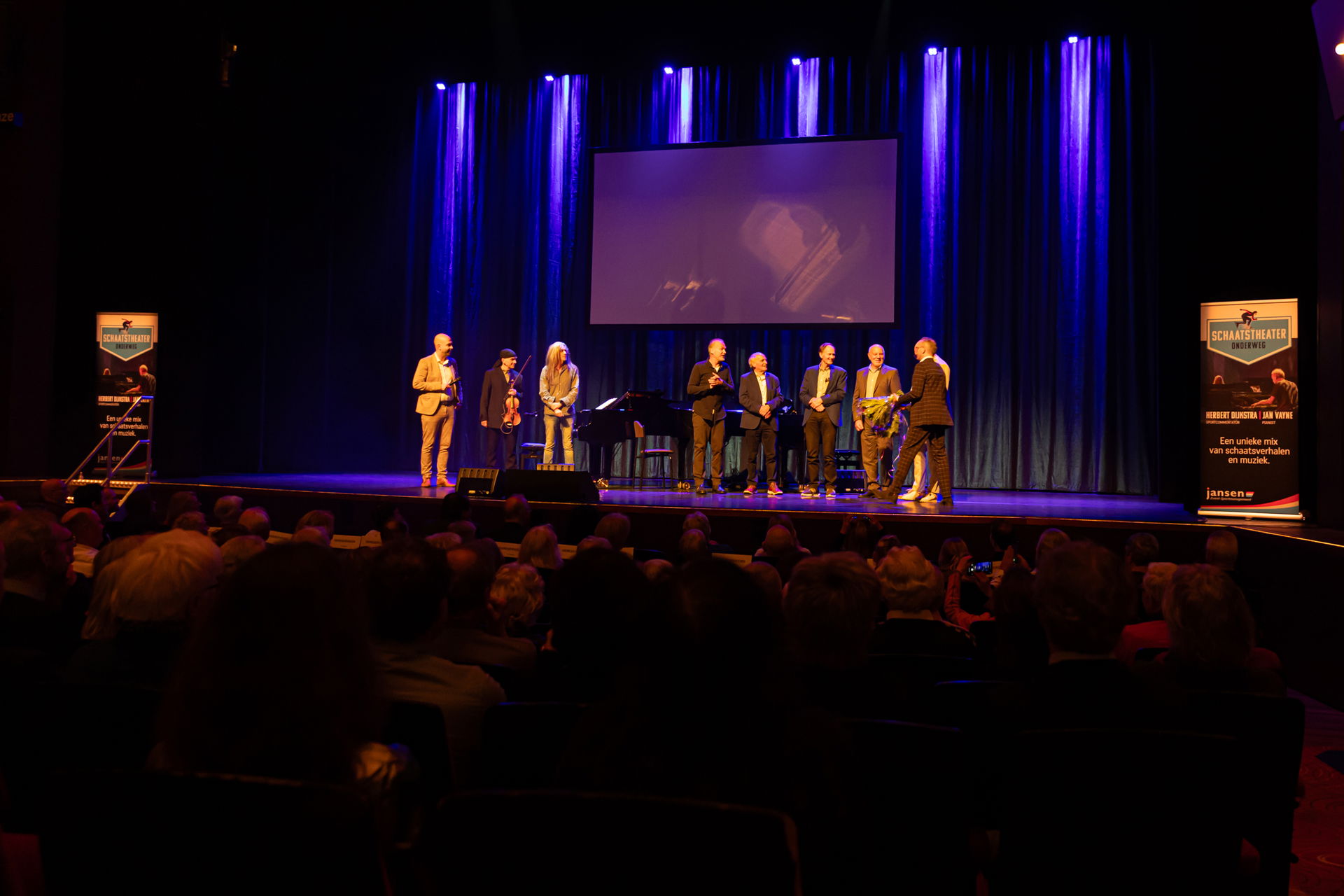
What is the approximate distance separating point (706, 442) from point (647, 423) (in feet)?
2.84

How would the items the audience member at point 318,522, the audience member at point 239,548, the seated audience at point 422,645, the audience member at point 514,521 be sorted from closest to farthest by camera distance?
the seated audience at point 422,645 → the audience member at point 239,548 → the audience member at point 318,522 → the audience member at point 514,521

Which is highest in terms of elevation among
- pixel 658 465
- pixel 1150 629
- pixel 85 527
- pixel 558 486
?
pixel 658 465

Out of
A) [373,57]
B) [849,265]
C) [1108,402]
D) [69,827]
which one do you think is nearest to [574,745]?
[69,827]

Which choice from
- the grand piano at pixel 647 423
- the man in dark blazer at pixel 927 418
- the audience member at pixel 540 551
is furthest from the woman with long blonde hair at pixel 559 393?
the audience member at pixel 540 551

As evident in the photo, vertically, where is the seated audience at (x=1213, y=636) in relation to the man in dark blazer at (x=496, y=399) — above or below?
below

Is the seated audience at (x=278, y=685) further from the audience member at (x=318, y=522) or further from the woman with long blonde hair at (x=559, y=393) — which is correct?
the woman with long blonde hair at (x=559, y=393)

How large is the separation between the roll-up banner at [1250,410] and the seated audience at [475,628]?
23.0 ft

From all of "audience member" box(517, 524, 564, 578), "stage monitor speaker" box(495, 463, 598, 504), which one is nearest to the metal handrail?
"stage monitor speaker" box(495, 463, 598, 504)

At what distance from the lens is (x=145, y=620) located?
7.15 ft

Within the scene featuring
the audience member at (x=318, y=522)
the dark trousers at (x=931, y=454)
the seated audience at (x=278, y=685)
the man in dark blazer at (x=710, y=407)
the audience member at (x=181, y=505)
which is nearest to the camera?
the seated audience at (x=278, y=685)

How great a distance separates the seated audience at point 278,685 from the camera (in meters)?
1.26

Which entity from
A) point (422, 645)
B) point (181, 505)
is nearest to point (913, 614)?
point (422, 645)

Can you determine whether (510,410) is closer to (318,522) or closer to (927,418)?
(927,418)

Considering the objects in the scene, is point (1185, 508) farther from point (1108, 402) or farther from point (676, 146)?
point (676, 146)
